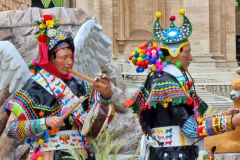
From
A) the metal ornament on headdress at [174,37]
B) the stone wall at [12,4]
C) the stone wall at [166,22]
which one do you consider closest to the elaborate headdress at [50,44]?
the metal ornament on headdress at [174,37]

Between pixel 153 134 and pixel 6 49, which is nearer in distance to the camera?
pixel 153 134

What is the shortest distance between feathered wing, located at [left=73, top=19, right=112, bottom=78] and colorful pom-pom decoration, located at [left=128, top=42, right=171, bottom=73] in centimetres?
128

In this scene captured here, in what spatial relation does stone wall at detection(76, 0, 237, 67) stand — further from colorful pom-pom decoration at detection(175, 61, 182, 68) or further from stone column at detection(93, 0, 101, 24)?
colorful pom-pom decoration at detection(175, 61, 182, 68)

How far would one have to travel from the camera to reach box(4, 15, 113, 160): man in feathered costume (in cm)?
455

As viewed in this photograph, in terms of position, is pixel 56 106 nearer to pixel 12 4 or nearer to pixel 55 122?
pixel 55 122

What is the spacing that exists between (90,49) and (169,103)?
2162 millimetres

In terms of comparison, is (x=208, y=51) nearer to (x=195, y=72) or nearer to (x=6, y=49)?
(x=195, y=72)

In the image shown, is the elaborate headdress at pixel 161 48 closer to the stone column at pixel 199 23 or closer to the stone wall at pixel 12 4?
the stone wall at pixel 12 4

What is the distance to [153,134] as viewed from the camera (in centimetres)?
487

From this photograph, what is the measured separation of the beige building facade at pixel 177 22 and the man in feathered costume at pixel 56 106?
68.0 feet

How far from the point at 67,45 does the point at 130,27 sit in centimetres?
2318

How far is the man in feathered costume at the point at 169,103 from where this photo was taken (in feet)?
15.3

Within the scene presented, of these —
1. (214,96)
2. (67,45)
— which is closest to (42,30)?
(67,45)

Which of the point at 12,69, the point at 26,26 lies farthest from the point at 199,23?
the point at 12,69
